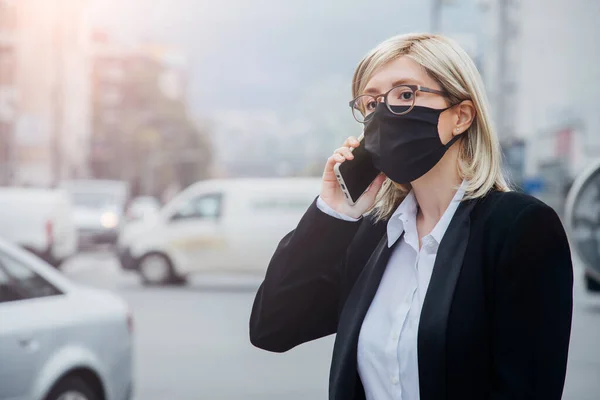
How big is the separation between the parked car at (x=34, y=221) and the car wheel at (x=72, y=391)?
1117 cm

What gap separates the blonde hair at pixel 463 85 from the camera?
2.38 m

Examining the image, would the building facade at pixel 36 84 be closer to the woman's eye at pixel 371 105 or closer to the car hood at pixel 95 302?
the car hood at pixel 95 302

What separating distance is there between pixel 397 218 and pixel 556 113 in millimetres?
52870

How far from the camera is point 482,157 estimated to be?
2400 millimetres

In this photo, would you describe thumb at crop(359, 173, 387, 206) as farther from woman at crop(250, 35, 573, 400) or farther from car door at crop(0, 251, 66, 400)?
car door at crop(0, 251, 66, 400)

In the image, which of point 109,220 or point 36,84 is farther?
point 36,84

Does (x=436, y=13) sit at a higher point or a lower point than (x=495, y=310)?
higher

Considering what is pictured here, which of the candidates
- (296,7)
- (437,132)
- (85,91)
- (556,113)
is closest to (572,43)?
(556,113)

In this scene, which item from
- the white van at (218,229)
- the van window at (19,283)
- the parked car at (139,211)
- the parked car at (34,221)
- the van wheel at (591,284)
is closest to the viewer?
the van window at (19,283)

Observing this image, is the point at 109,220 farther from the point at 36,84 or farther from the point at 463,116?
the point at 36,84

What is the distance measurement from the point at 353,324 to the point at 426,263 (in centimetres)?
22

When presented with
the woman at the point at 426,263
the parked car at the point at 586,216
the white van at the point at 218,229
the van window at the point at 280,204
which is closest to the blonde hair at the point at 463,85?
the woman at the point at 426,263

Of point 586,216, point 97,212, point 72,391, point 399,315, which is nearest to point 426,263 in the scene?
point 399,315

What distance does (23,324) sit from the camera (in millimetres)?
4961
